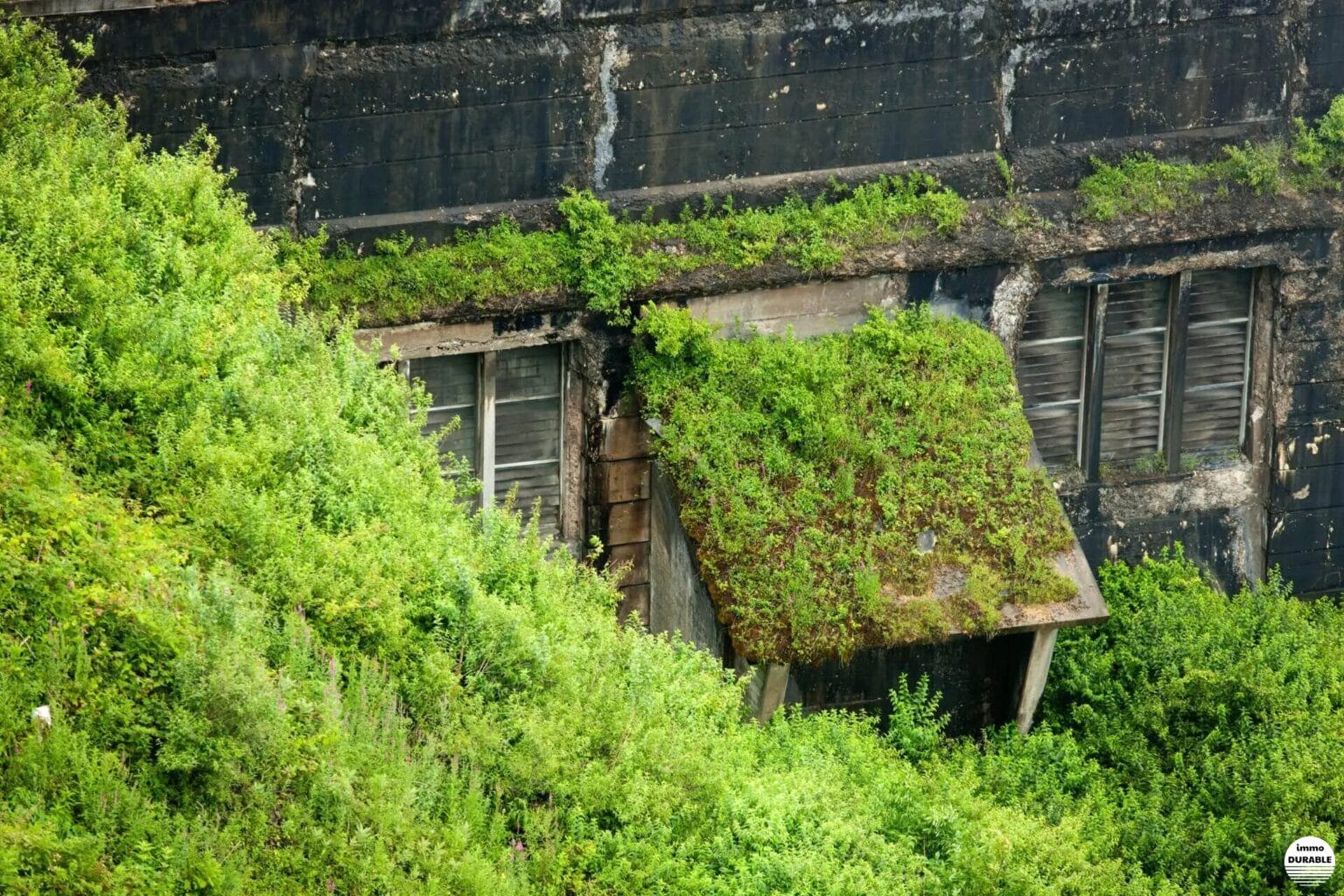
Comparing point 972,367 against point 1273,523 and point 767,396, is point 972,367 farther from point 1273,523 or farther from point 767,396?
point 1273,523

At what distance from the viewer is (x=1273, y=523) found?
13.8 meters

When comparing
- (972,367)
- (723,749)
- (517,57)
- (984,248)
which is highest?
(517,57)

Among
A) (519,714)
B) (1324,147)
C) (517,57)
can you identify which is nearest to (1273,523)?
(1324,147)

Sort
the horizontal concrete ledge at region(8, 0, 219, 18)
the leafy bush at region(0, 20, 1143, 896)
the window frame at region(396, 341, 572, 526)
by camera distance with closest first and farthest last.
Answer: the leafy bush at region(0, 20, 1143, 896) → the horizontal concrete ledge at region(8, 0, 219, 18) → the window frame at region(396, 341, 572, 526)

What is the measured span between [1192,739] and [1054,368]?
278cm

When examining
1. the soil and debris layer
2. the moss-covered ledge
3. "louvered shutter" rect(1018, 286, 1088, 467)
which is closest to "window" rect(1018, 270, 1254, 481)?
"louvered shutter" rect(1018, 286, 1088, 467)

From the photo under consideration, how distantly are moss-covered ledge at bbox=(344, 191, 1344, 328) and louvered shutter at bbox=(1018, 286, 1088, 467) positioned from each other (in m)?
0.51

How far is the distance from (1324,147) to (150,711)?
946 cm

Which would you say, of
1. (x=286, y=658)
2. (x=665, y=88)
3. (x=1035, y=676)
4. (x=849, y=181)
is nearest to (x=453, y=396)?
(x=665, y=88)

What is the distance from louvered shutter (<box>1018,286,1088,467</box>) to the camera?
1305cm

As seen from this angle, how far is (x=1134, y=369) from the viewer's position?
43.8ft

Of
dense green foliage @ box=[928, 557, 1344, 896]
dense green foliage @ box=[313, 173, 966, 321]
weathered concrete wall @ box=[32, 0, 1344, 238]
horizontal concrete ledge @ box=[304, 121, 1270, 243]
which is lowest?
dense green foliage @ box=[928, 557, 1344, 896]

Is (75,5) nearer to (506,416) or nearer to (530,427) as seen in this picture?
(506,416)

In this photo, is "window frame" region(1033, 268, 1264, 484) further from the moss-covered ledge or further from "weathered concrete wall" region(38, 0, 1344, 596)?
the moss-covered ledge
